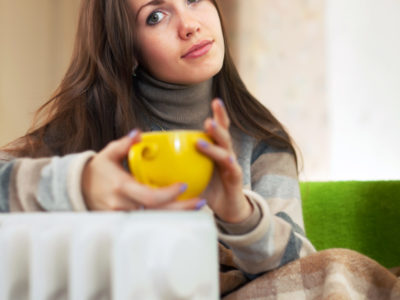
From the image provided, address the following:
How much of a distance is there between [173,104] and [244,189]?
325mm

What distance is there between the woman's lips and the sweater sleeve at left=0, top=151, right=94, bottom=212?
0.42 meters

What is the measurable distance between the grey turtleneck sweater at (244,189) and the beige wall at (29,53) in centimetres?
→ 180

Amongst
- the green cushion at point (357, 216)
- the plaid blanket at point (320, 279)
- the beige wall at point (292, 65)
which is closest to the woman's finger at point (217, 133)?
the plaid blanket at point (320, 279)

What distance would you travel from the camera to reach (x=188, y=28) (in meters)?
0.96

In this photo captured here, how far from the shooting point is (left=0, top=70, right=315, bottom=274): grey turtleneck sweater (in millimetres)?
592

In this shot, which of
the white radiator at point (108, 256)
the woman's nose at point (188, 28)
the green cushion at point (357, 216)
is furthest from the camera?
the green cushion at point (357, 216)

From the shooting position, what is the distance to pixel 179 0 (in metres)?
0.99

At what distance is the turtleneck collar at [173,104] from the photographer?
1.07 meters

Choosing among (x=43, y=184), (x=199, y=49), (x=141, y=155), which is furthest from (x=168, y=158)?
(x=199, y=49)

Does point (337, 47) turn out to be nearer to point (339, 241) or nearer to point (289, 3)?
point (289, 3)

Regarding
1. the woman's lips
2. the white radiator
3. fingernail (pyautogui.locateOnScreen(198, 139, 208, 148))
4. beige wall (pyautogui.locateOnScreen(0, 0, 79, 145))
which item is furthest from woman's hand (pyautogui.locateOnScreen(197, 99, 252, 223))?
beige wall (pyautogui.locateOnScreen(0, 0, 79, 145))

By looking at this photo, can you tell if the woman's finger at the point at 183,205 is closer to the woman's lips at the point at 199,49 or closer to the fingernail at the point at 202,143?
the fingernail at the point at 202,143

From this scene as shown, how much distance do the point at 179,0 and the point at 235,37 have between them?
1.91 meters

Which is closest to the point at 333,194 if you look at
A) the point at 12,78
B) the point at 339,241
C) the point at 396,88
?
the point at 339,241
